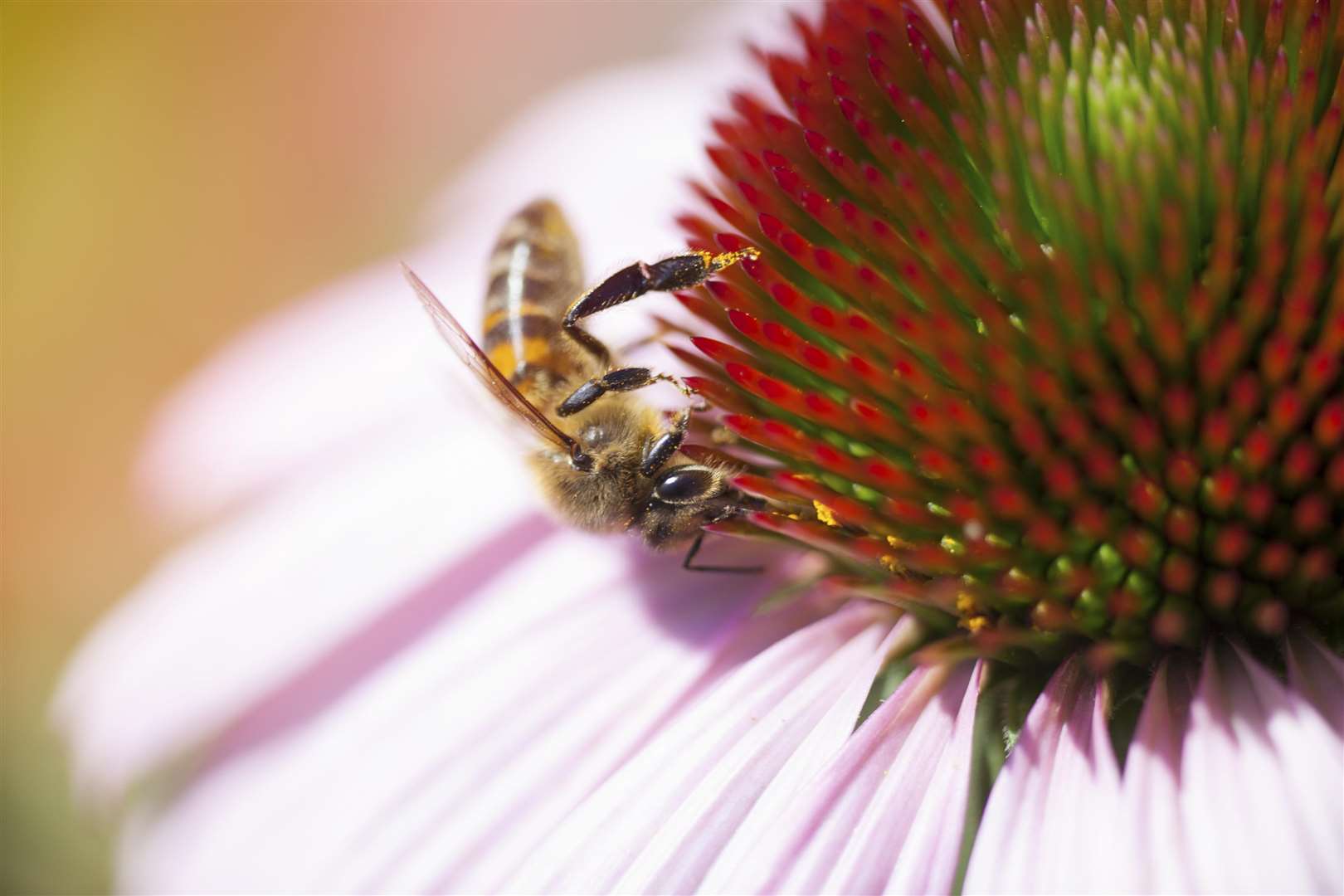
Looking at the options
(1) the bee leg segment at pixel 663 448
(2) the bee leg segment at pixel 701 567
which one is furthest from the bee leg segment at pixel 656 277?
(2) the bee leg segment at pixel 701 567

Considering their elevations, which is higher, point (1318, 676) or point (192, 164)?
point (192, 164)

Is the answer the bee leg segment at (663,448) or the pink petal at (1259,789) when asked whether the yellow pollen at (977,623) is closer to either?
the pink petal at (1259,789)

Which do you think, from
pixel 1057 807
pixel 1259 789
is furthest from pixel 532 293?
pixel 1259 789

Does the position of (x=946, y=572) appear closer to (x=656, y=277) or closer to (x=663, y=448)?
(x=663, y=448)

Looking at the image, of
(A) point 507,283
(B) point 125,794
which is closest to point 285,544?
(B) point 125,794

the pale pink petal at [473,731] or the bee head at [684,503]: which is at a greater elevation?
the bee head at [684,503]

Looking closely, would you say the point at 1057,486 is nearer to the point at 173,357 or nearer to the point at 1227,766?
the point at 1227,766
